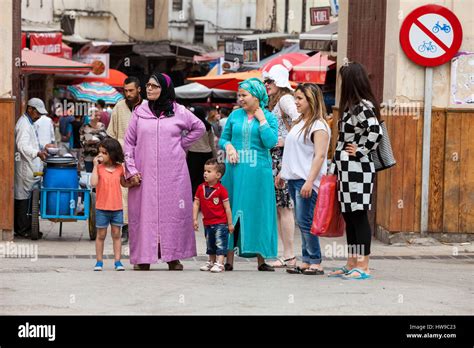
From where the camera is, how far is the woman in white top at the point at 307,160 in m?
11.1

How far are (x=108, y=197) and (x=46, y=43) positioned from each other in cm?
2348

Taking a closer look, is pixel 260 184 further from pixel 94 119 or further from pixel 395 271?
pixel 94 119

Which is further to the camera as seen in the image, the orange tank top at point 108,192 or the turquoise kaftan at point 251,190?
the orange tank top at point 108,192

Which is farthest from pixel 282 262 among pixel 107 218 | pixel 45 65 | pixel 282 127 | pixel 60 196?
pixel 45 65

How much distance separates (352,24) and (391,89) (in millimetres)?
2119

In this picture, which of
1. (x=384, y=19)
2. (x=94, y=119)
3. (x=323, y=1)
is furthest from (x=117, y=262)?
(x=323, y=1)

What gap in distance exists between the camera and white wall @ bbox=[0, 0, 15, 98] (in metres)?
14.4

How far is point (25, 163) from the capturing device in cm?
1508

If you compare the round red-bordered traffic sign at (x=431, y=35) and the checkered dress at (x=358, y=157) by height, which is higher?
the round red-bordered traffic sign at (x=431, y=35)

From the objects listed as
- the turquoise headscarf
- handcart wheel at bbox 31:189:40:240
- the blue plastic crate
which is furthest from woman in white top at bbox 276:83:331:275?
handcart wheel at bbox 31:189:40:240

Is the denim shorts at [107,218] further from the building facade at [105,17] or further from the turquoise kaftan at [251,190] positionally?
the building facade at [105,17]

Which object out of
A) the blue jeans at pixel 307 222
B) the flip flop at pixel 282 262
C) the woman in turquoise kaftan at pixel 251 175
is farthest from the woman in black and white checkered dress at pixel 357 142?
the flip flop at pixel 282 262

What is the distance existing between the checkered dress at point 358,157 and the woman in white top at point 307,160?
0.42 metres

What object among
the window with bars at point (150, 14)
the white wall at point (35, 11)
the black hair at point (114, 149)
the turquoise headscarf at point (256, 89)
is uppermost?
the window with bars at point (150, 14)
